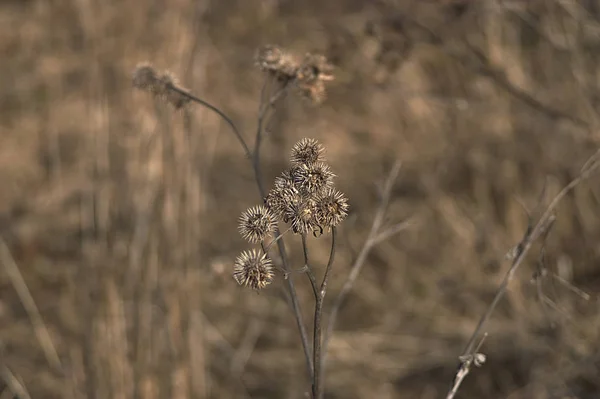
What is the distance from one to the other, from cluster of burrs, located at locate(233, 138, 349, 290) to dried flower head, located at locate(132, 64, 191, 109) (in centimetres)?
42

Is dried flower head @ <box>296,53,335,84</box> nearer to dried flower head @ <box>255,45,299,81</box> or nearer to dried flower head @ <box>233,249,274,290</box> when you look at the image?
dried flower head @ <box>255,45,299,81</box>

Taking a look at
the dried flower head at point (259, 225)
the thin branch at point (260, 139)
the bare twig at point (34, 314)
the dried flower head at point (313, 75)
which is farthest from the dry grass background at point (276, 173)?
Answer: the dried flower head at point (259, 225)

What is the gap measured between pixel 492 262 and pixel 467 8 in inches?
A: 42.0

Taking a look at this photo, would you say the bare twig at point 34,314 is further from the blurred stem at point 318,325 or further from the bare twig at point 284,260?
the blurred stem at point 318,325

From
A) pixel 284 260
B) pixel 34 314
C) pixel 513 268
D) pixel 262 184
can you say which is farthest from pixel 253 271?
pixel 34 314

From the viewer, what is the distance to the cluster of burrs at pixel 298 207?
1125 mm

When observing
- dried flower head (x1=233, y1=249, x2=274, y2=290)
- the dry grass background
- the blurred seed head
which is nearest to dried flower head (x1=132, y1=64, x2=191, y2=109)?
the blurred seed head

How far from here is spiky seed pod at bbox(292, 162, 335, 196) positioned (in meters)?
1.13

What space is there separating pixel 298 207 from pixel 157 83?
1.70 feet

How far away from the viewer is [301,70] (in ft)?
5.15

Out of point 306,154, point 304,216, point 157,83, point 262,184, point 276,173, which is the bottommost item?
point 304,216

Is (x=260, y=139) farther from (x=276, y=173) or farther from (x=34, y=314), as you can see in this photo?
(x=276, y=173)

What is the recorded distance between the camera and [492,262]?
261 centimetres

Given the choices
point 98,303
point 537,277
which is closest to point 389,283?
point 98,303
